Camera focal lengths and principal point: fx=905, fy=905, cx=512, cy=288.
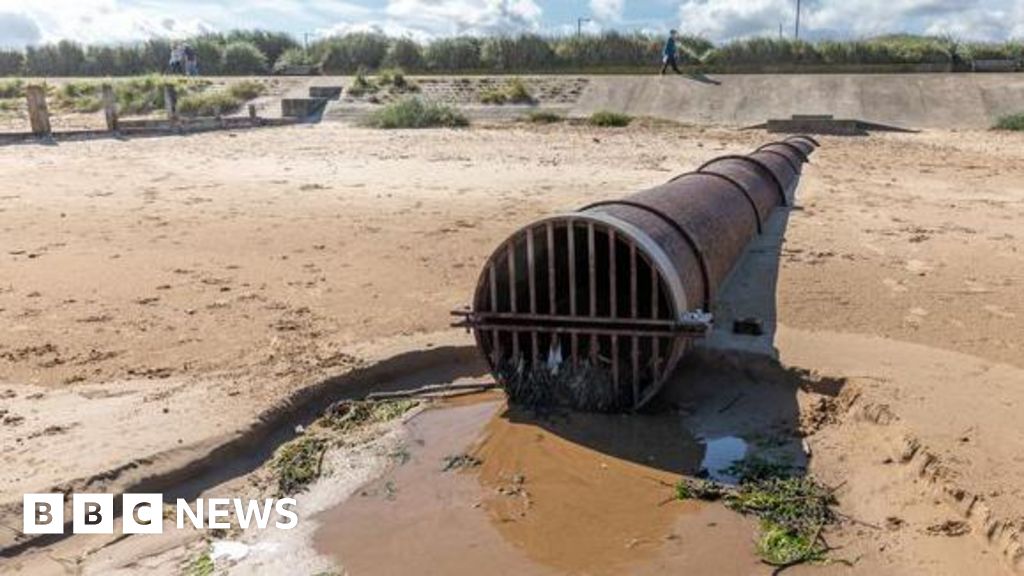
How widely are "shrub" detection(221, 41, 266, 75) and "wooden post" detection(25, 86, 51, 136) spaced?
18580 millimetres

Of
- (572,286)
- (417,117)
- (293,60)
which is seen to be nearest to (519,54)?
(293,60)

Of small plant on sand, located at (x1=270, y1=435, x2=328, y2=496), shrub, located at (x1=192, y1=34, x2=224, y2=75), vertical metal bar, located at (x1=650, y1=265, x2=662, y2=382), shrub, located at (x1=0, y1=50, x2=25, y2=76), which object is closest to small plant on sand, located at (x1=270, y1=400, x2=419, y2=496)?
small plant on sand, located at (x1=270, y1=435, x2=328, y2=496)

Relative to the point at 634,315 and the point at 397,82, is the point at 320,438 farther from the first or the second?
the point at 397,82

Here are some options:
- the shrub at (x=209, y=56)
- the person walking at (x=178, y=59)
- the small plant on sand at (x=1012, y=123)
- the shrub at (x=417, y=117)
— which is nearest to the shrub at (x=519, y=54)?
the shrub at (x=417, y=117)

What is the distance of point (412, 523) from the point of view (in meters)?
4.89

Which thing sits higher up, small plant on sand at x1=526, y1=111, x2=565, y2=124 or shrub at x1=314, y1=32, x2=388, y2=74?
shrub at x1=314, y1=32, x2=388, y2=74

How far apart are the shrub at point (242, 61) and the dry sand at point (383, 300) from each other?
2483 centimetres

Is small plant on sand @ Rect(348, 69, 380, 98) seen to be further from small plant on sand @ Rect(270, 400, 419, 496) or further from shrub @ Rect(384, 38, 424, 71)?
small plant on sand @ Rect(270, 400, 419, 496)

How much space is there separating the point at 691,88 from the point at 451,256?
2171 cm

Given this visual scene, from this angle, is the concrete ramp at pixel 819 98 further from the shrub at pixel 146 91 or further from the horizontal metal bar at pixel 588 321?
the horizontal metal bar at pixel 588 321

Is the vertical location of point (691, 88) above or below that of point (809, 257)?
above

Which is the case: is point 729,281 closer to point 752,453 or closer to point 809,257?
point 809,257

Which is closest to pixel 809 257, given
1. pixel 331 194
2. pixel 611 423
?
pixel 611 423

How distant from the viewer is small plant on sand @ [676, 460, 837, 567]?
447 cm
